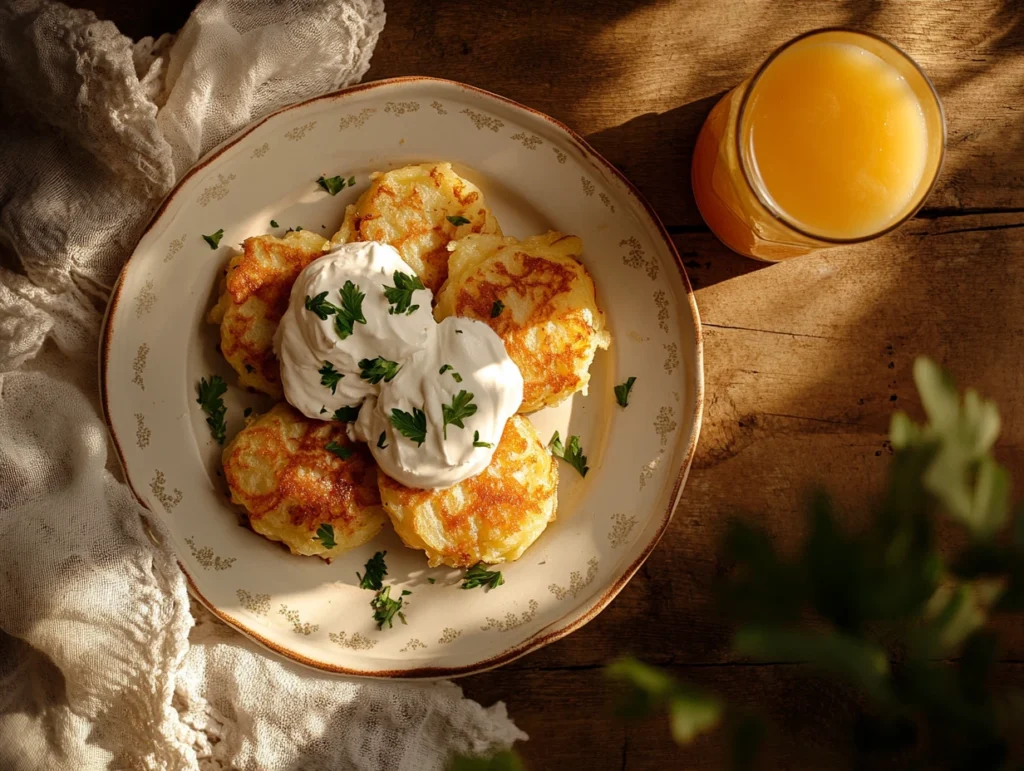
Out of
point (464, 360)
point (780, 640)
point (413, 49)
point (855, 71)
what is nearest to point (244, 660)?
point (464, 360)

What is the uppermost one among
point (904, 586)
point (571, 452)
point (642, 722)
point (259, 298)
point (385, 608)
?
point (904, 586)

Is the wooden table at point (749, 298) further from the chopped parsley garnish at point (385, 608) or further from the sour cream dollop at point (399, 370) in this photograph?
the sour cream dollop at point (399, 370)

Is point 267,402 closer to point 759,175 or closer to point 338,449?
point 338,449

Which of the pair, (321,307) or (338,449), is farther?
(338,449)

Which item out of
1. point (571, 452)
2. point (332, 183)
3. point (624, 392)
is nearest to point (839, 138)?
point (624, 392)

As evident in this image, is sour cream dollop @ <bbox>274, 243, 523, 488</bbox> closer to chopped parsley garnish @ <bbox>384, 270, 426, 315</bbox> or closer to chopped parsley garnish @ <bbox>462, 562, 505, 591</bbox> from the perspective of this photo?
chopped parsley garnish @ <bbox>384, 270, 426, 315</bbox>

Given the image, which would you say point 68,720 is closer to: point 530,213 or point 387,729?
point 387,729

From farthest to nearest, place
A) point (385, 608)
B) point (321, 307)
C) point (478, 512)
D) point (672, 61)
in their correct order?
point (672, 61) < point (385, 608) < point (478, 512) < point (321, 307)

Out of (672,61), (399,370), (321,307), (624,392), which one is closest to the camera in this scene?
(321,307)
